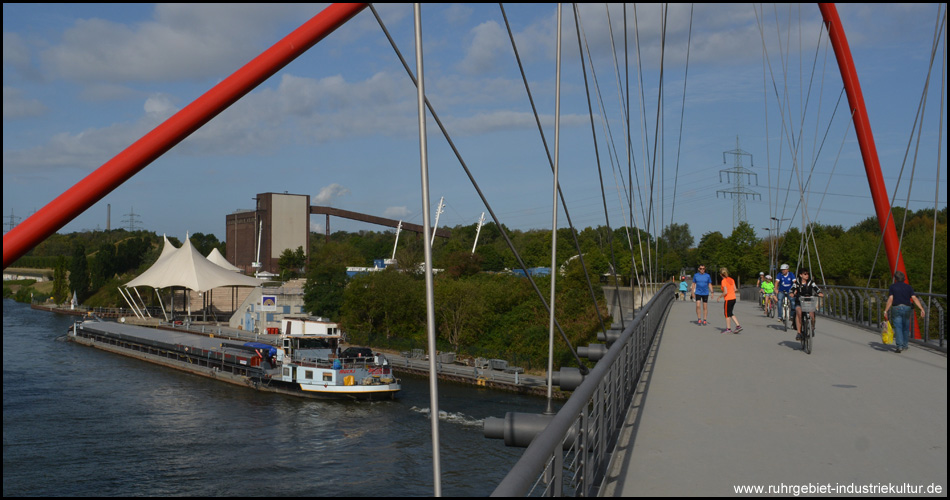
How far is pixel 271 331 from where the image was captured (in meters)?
62.4

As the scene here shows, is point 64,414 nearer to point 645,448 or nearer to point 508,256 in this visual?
point 645,448

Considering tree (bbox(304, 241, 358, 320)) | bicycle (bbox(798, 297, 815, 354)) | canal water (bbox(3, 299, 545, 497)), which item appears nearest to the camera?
bicycle (bbox(798, 297, 815, 354))

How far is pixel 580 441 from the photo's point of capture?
4258mm

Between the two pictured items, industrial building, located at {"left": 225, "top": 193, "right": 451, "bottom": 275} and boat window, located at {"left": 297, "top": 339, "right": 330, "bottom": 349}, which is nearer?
boat window, located at {"left": 297, "top": 339, "right": 330, "bottom": 349}

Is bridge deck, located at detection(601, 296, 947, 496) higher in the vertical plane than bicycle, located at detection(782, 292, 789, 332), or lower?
lower

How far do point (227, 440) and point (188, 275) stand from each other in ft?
130

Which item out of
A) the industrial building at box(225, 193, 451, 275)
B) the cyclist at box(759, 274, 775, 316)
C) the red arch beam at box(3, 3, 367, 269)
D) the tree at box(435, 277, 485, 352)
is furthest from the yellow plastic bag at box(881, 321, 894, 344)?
the industrial building at box(225, 193, 451, 275)

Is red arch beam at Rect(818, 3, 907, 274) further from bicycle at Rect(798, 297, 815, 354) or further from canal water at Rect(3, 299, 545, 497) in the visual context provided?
canal water at Rect(3, 299, 545, 497)

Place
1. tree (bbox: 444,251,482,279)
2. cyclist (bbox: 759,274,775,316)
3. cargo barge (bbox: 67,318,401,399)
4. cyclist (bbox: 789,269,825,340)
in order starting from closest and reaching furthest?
cyclist (bbox: 789,269,825,340) → cyclist (bbox: 759,274,775,316) → cargo barge (bbox: 67,318,401,399) → tree (bbox: 444,251,482,279)

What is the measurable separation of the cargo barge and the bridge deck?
3118 centimetres

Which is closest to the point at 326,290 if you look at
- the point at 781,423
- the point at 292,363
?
the point at 292,363

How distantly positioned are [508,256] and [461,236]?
81.8 feet

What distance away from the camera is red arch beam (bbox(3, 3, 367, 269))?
132 inches

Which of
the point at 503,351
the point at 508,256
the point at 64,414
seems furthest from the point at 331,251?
the point at 64,414
